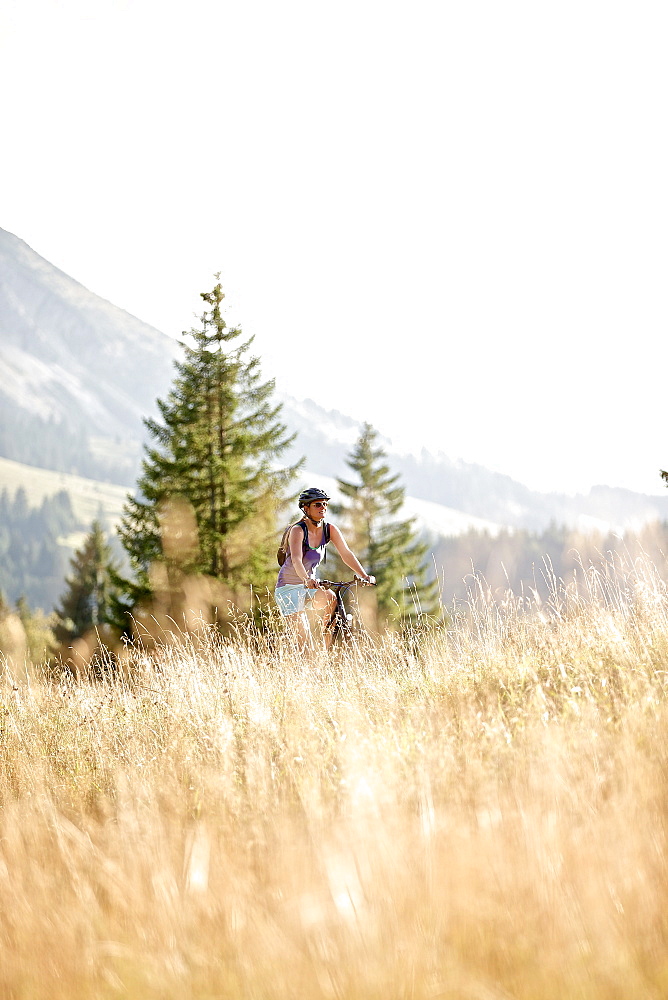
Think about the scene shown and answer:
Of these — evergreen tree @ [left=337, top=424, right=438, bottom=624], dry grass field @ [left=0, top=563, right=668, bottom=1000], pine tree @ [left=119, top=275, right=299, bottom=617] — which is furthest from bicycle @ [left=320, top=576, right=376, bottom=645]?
evergreen tree @ [left=337, top=424, right=438, bottom=624]

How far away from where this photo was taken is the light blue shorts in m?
7.66

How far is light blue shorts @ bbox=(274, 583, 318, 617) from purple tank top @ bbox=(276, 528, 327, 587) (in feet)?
0.17

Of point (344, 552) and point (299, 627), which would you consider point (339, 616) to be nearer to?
point (299, 627)

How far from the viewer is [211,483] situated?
2084 centimetres

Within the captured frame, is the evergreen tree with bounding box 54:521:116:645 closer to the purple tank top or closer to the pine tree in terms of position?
the pine tree

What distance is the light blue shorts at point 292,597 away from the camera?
7.66m

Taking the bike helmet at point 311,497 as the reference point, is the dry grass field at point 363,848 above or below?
below

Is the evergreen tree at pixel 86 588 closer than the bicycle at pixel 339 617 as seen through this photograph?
No

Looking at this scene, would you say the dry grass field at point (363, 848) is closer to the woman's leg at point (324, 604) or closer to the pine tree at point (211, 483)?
the woman's leg at point (324, 604)

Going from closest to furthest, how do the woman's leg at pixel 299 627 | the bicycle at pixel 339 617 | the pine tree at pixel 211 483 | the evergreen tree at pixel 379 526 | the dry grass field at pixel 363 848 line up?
the dry grass field at pixel 363 848 < the woman's leg at pixel 299 627 < the bicycle at pixel 339 617 < the pine tree at pixel 211 483 < the evergreen tree at pixel 379 526

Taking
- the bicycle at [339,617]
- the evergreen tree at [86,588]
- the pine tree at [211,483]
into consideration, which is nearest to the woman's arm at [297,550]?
the bicycle at [339,617]

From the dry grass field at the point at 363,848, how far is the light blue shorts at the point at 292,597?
2762 millimetres

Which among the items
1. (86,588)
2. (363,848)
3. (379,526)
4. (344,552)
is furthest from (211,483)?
(86,588)

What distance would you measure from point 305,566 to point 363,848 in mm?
5545
